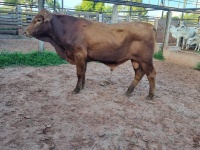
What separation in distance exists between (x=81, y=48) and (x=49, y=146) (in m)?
2.10

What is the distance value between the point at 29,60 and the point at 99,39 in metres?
3.27

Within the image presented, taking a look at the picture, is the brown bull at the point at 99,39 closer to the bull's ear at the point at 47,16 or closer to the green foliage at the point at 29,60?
the bull's ear at the point at 47,16

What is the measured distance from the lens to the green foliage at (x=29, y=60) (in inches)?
255

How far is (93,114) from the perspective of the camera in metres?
3.72

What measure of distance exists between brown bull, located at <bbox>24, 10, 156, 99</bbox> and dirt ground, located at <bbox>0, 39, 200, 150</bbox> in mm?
700

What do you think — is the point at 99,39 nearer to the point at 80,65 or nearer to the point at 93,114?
the point at 80,65

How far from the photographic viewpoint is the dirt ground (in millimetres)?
2916

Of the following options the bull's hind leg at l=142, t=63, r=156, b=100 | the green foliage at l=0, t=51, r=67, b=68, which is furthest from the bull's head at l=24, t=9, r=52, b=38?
the green foliage at l=0, t=51, r=67, b=68

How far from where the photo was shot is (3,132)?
299cm

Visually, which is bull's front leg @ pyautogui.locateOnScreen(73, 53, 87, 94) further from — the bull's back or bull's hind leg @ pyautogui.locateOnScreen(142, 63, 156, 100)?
bull's hind leg @ pyautogui.locateOnScreen(142, 63, 156, 100)

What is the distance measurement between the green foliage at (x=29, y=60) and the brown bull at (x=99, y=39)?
2372 mm

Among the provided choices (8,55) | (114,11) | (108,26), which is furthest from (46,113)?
(114,11)

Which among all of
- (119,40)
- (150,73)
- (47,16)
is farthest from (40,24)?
(150,73)

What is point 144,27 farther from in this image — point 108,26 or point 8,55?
point 8,55
